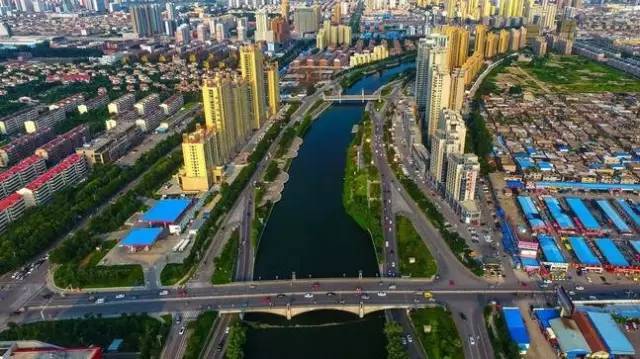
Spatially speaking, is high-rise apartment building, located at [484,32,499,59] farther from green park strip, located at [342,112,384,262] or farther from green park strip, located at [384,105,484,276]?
green park strip, located at [384,105,484,276]

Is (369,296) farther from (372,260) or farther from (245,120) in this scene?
(245,120)

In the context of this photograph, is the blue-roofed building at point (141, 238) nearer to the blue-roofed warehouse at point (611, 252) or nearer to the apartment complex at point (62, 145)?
the apartment complex at point (62, 145)

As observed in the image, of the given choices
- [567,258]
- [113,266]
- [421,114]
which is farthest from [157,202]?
[421,114]

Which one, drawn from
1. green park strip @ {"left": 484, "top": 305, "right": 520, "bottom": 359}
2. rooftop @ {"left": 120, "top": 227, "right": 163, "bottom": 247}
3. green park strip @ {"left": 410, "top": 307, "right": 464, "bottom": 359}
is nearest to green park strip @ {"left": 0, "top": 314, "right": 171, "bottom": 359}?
rooftop @ {"left": 120, "top": 227, "right": 163, "bottom": 247}

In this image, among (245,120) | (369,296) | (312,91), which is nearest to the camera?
(369,296)

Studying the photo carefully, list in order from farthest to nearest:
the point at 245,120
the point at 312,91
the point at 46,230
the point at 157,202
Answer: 1. the point at 312,91
2. the point at 245,120
3. the point at 157,202
4. the point at 46,230

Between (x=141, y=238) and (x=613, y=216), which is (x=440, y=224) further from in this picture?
(x=141, y=238)

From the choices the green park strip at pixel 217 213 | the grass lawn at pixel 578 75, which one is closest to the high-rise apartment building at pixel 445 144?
the green park strip at pixel 217 213

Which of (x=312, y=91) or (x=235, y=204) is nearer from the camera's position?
(x=235, y=204)
